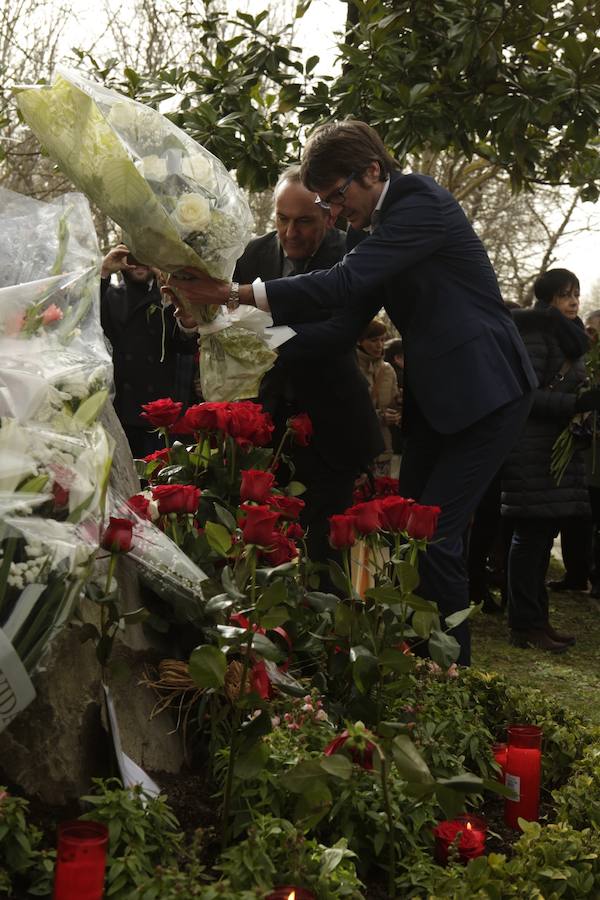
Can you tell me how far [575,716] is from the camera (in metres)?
2.79

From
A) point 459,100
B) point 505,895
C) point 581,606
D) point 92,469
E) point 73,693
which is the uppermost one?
point 459,100

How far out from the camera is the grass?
14.8 feet

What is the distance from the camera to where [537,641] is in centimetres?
555

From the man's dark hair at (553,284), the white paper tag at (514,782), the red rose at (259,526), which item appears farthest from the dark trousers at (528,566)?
the red rose at (259,526)

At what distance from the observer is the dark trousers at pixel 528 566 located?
5445 mm

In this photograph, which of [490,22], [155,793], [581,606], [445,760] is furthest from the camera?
[581,606]

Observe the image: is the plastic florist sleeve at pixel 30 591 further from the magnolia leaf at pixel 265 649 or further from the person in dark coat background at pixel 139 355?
the person in dark coat background at pixel 139 355

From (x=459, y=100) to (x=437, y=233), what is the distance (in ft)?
5.42

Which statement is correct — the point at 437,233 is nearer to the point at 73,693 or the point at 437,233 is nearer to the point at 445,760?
the point at 445,760

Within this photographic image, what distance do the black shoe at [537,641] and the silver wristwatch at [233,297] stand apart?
3080 millimetres

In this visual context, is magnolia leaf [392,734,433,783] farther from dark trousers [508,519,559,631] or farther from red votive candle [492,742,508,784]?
dark trousers [508,519,559,631]

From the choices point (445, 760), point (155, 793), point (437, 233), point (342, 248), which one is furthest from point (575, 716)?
point (342, 248)

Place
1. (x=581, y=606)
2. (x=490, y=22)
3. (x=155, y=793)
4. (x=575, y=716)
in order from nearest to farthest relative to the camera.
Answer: (x=155, y=793) < (x=575, y=716) < (x=490, y=22) < (x=581, y=606)

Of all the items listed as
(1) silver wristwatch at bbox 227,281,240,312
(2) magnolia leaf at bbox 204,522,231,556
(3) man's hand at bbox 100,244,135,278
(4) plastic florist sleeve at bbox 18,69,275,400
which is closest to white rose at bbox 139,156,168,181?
(4) plastic florist sleeve at bbox 18,69,275,400
